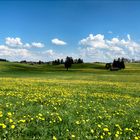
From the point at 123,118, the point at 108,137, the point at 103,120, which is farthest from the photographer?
the point at 123,118

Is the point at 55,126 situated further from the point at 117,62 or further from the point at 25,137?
the point at 117,62

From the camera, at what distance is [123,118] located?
1130 cm

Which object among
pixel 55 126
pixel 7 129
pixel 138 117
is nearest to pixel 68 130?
pixel 55 126

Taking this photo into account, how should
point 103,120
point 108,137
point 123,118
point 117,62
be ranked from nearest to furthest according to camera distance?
point 108,137 < point 103,120 < point 123,118 < point 117,62

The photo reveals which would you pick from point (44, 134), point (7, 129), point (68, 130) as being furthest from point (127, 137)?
point (7, 129)

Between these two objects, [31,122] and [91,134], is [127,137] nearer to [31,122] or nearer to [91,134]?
[91,134]

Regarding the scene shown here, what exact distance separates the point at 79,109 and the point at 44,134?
483 centimetres

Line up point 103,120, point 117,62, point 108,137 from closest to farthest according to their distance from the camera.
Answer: point 108,137
point 103,120
point 117,62

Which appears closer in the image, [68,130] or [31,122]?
[68,130]

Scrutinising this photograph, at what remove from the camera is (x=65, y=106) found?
43.0 feet

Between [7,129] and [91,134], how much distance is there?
2.57m

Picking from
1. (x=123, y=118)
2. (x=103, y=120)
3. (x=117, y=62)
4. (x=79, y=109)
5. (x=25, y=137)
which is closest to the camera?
(x=25, y=137)

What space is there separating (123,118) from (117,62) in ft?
478

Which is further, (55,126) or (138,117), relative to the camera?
(138,117)
